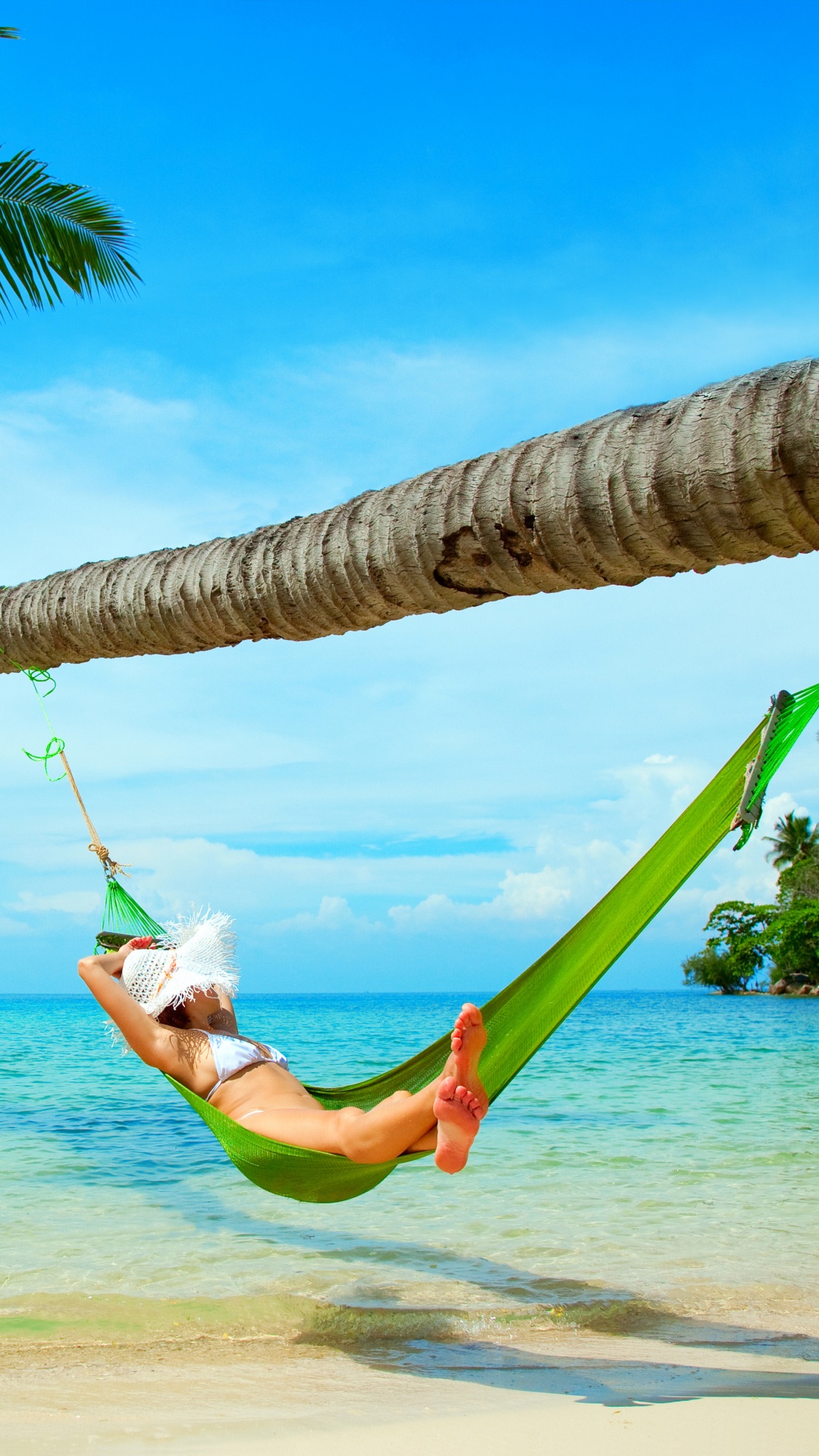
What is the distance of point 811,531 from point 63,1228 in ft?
12.8

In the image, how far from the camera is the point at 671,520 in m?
1.41

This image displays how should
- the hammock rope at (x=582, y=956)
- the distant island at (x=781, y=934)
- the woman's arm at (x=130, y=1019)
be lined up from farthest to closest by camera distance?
1. the distant island at (x=781, y=934)
2. the woman's arm at (x=130, y=1019)
3. the hammock rope at (x=582, y=956)

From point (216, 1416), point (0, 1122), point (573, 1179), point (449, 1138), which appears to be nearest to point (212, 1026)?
point (216, 1416)

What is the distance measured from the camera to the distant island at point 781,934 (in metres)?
23.2

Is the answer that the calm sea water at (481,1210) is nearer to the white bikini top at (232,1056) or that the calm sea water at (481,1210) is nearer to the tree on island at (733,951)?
the white bikini top at (232,1056)

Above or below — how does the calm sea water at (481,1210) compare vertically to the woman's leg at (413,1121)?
below

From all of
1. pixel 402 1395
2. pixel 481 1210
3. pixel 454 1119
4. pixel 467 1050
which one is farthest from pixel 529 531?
pixel 481 1210

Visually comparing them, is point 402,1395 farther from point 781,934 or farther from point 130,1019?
point 781,934

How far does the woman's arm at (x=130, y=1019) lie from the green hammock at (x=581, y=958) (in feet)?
0.44

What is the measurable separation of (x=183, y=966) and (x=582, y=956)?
100 centimetres

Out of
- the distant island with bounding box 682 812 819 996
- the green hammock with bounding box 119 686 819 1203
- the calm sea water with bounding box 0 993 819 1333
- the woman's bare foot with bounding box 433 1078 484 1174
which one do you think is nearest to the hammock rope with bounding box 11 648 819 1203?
the green hammock with bounding box 119 686 819 1203

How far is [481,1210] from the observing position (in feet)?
13.9

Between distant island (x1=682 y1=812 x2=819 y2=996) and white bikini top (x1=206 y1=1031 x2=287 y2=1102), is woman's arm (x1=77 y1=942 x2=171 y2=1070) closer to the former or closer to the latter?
white bikini top (x1=206 y1=1031 x2=287 y2=1102)

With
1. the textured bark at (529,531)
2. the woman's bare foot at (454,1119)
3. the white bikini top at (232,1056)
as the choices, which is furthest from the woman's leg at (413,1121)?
the textured bark at (529,531)
